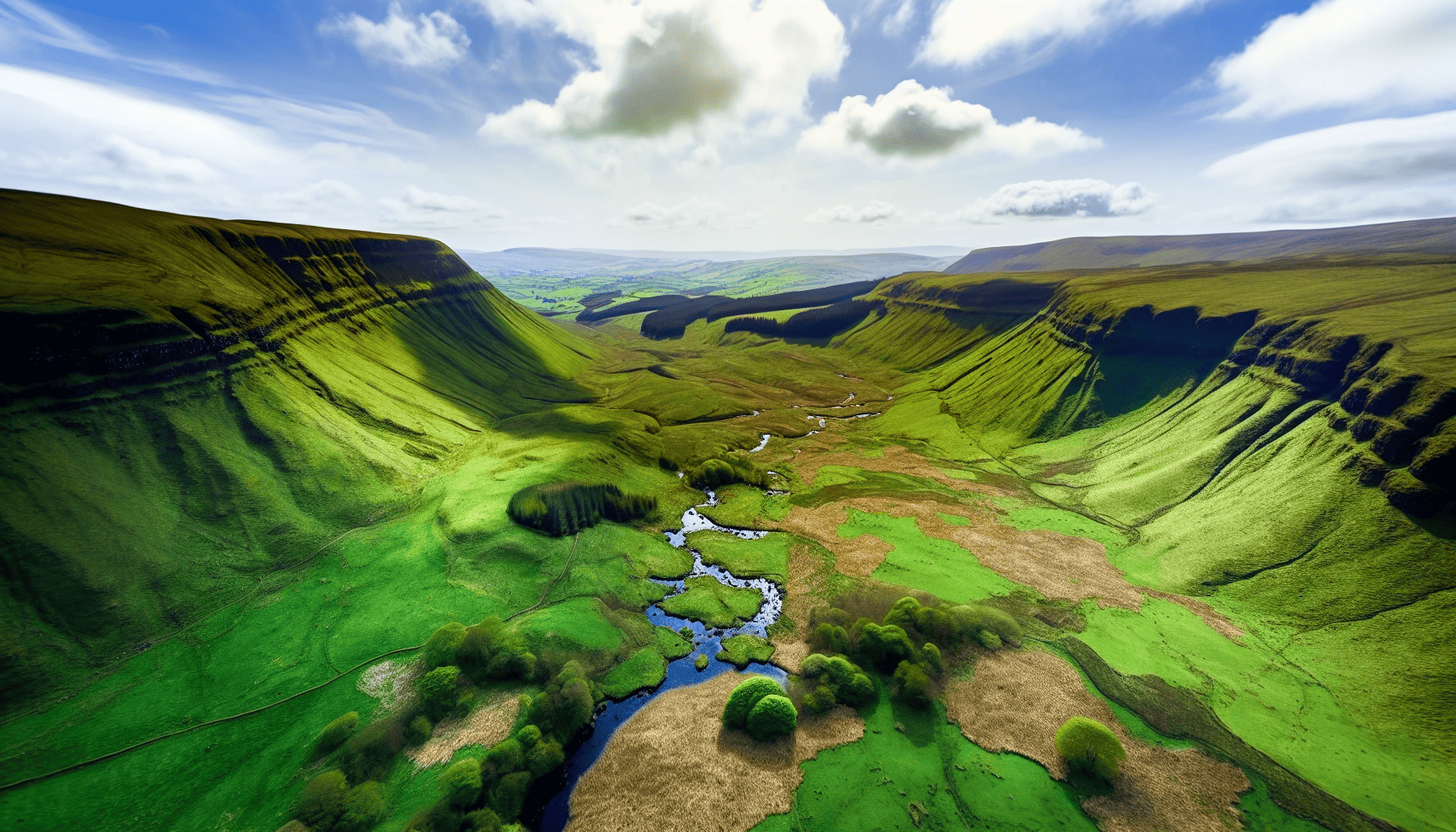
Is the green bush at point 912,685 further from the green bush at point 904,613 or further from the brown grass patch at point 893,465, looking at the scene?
the brown grass patch at point 893,465

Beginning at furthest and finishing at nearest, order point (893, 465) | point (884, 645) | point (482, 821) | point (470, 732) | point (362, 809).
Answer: point (893, 465) → point (884, 645) → point (470, 732) → point (362, 809) → point (482, 821)

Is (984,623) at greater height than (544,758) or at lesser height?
lesser

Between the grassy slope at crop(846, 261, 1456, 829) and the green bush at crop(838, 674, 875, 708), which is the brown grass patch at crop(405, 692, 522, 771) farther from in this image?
the grassy slope at crop(846, 261, 1456, 829)

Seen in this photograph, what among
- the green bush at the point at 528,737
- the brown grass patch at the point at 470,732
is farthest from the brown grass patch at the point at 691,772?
the brown grass patch at the point at 470,732

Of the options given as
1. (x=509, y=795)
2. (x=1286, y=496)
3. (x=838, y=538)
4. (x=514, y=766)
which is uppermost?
(x=1286, y=496)

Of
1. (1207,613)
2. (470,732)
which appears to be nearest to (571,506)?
(470,732)

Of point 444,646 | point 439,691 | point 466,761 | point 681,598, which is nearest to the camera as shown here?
point 466,761

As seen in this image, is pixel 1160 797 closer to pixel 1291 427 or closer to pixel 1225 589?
pixel 1225 589

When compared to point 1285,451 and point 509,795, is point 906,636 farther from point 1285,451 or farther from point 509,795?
point 1285,451
